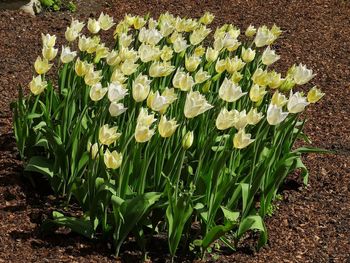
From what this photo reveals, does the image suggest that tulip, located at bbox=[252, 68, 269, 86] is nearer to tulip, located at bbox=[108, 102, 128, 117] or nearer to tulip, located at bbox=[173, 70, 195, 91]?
tulip, located at bbox=[173, 70, 195, 91]

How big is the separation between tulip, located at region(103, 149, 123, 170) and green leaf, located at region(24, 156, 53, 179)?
559mm

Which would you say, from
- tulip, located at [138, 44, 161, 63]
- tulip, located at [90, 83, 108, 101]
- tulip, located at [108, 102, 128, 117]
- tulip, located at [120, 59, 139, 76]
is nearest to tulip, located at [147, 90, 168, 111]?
tulip, located at [108, 102, 128, 117]

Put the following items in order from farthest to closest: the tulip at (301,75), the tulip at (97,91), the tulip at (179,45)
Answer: the tulip at (179,45), the tulip at (301,75), the tulip at (97,91)

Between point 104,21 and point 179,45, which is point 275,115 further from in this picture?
point 104,21

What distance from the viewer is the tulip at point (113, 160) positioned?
2.80 metres

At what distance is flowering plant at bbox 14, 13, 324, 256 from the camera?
2.93 meters

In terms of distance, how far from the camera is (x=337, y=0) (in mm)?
6695

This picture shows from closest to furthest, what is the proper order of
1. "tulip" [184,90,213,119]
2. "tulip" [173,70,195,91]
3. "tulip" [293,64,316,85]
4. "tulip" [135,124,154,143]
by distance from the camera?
1. "tulip" [135,124,154,143]
2. "tulip" [184,90,213,119]
3. "tulip" [173,70,195,91]
4. "tulip" [293,64,316,85]

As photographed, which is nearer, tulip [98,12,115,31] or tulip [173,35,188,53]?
tulip [173,35,188,53]

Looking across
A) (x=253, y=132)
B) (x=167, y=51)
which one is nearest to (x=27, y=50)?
(x=167, y=51)

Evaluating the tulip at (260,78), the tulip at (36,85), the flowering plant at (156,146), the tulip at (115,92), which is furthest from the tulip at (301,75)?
the tulip at (36,85)

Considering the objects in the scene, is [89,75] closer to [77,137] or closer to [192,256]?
[77,137]

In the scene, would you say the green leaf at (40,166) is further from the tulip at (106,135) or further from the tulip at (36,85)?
the tulip at (106,135)

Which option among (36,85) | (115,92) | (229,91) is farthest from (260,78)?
(36,85)
